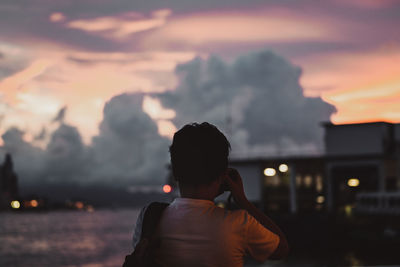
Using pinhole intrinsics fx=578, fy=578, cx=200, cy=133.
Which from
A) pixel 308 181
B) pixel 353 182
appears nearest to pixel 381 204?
pixel 353 182

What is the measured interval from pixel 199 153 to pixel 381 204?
50083mm

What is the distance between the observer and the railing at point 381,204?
4925 cm

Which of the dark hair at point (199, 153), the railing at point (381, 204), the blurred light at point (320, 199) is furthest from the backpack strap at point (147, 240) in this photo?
the blurred light at point (320, 199)

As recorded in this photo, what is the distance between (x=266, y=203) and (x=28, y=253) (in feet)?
156

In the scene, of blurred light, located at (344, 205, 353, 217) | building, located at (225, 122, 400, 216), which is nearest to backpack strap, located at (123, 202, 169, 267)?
building, located at (225, 122, 400, 216)

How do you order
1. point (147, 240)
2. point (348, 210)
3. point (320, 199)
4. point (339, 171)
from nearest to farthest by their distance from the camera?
1. point (147, 240)
2. point (348, 210)
3. point (339, 171)
4. point (320, 199)

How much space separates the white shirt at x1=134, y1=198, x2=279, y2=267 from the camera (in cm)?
253

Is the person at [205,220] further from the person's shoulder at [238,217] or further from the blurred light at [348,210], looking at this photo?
the blurred light at [348,210]

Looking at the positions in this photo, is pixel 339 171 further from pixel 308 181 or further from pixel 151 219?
pixel 151 219

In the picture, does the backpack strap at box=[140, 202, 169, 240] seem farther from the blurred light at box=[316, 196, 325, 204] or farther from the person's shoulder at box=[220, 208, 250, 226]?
the blurred light at box=[316, 196, 325, 204]

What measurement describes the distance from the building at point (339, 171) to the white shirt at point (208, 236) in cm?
4994

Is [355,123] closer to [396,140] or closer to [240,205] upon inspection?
[396,140]

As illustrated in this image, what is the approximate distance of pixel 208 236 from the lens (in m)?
2.55

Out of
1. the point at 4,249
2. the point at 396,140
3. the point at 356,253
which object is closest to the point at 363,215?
the point at 356,253
